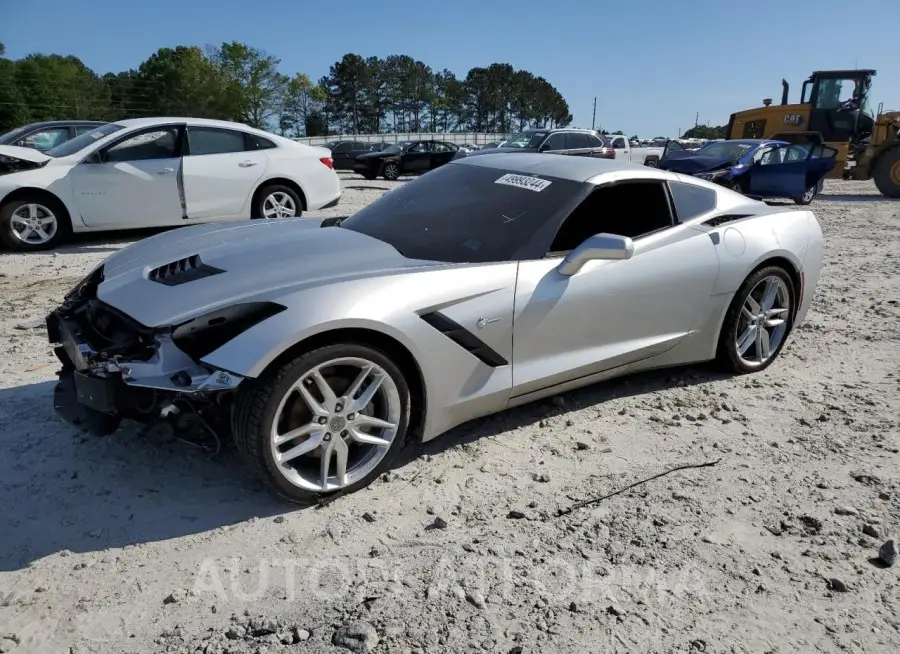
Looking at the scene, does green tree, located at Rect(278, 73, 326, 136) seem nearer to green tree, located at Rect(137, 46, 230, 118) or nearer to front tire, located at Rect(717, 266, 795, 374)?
green tree, located at Rect(137, 46, 230, 118)

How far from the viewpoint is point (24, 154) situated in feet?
24.4

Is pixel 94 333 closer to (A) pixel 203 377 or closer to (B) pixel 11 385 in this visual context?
(A) pixel 203 377

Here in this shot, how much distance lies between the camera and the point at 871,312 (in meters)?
5.89

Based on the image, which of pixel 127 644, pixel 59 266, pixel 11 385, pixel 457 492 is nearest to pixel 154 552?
pixel 127 644

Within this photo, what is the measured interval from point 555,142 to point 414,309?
1542 cm

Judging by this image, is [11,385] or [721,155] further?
[721,155]

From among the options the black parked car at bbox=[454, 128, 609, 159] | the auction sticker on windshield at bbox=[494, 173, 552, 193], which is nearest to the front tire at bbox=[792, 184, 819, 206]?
the black parked car at bbox=[454, 128, 609, 159]

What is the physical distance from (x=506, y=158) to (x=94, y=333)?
2.48 metres

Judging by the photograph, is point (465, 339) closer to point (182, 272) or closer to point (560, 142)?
point (182, 272)

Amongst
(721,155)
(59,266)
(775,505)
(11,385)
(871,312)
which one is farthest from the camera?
(721,155)

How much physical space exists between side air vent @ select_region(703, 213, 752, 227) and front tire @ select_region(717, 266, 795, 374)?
35 centimetres

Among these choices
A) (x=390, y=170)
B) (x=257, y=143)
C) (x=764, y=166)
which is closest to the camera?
(x=257, y=143)

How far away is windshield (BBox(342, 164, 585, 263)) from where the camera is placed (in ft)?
10.9

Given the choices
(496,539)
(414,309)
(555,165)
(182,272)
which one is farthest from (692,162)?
(496,539)
